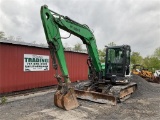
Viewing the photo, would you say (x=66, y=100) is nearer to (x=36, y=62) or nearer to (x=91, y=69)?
(x=91, y=69)

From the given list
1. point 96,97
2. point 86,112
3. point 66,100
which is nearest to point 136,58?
point 96,97

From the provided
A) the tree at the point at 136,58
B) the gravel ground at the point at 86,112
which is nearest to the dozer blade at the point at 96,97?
the gravel ground at the point at 86,112

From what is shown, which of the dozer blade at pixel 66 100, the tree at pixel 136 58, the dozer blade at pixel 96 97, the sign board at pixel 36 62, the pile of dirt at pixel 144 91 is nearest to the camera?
the dozer blade at pixel 66 100

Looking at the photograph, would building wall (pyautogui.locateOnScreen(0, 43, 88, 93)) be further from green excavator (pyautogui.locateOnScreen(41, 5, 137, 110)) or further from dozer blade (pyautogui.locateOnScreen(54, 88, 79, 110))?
dozer blade (pyautogui.locateOnScreen(54, 88, 79, 110))

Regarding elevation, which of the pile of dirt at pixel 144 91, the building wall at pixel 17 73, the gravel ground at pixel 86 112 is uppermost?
the building wall at pixel 17 73

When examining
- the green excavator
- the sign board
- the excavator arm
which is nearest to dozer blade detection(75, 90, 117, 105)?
the green excavator

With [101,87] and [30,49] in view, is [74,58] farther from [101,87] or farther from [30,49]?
[101,87]

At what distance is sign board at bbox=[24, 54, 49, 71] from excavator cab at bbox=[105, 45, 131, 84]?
4436 millimetres

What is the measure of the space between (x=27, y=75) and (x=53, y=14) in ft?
16.8

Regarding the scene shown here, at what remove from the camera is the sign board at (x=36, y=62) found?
10.4 meters

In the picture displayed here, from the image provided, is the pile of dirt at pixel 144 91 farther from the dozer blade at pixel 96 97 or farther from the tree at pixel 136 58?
the tree at pixel 136 58

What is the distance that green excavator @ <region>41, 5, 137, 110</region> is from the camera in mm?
6215

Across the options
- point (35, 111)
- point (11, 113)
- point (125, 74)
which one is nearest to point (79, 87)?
point (125, 74)

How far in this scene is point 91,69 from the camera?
28.3 ft
